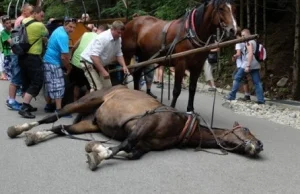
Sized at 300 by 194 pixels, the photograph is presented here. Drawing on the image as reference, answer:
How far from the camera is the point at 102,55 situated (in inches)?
296

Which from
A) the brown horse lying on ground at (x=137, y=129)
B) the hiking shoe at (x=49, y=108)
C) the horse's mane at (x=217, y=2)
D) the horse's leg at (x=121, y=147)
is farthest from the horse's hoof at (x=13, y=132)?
the horse's mane at (x=217, y=2)

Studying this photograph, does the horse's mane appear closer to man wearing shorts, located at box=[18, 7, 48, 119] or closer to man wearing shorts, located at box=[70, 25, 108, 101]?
man wearing shorts, located at box=[70, 25, 108, 101]

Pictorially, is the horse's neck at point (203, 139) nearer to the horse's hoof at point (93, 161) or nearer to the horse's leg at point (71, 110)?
the horse's hoof at point (93, 161)

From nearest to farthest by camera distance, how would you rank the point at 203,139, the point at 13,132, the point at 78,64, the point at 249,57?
the point at 203,139
the point at 13,132
the point at 78,64
the point at 249,57

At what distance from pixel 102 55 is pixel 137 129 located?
2574mm

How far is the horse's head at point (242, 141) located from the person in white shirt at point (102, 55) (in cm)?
255

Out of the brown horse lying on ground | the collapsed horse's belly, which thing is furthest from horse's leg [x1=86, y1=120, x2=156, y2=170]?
the collapsed horse's belly

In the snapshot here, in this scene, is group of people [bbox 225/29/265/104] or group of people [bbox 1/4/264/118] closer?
group of people [bbox 1/4/264/118]

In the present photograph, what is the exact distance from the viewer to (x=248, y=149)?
5.45 m

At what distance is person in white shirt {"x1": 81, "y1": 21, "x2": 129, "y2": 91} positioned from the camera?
24.0 ft

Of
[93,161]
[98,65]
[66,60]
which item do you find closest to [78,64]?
[66,60]

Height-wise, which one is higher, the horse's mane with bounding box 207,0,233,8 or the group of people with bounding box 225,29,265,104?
the horse's mane with bounding box 207,0,233,8

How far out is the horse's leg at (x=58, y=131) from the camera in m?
6.00

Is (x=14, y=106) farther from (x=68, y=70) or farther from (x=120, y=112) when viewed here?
(x=120, y=112)
